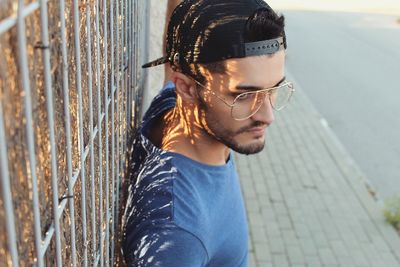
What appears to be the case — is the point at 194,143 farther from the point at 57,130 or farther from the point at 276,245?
the point at 276,245

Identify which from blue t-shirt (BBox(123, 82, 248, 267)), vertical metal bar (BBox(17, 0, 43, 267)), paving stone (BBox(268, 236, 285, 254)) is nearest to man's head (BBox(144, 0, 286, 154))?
blue t-shirt (BBox(123, 82, 248, 267))

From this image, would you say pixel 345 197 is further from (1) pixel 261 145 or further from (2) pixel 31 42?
(2) pixel 31 42

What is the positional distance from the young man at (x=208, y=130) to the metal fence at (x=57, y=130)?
0.17 metres

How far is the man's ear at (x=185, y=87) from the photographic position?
173 cm

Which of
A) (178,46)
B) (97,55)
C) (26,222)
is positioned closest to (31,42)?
(26,222)

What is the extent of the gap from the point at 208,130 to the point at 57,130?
0.83 meters

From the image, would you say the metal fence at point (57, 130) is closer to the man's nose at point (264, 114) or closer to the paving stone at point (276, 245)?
the man's nose at point (264, 114)

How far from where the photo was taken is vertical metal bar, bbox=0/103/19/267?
662 millimetres

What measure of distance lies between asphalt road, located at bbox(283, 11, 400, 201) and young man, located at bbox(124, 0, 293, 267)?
433 centimetres

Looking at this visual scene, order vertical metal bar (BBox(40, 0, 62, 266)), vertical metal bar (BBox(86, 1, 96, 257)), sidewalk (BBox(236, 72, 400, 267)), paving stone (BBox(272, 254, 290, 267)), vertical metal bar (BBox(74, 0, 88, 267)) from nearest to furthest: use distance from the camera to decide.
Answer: vertical metal bar (BBox(40, 0, 62, 266))
vertical metal bar (BBox(74, 0, 88, 267))
vertical metal bar (BBox(86, 1, 96, 257))
paving stone (BBox(272, 254, 290, 267))
sidewalk (BBox(236, 72, 400, 267))

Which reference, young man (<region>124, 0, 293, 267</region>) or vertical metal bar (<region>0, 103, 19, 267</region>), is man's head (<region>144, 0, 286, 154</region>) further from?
vertical metal bar (<region>0, 103, 19, 267</region>)

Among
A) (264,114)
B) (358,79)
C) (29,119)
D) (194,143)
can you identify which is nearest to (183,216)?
(194,143)

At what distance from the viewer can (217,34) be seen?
62.6 inches

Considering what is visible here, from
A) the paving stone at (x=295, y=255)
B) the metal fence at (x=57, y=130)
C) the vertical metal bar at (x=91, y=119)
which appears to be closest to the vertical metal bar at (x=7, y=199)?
the metal fence at (x=57, y=130)
